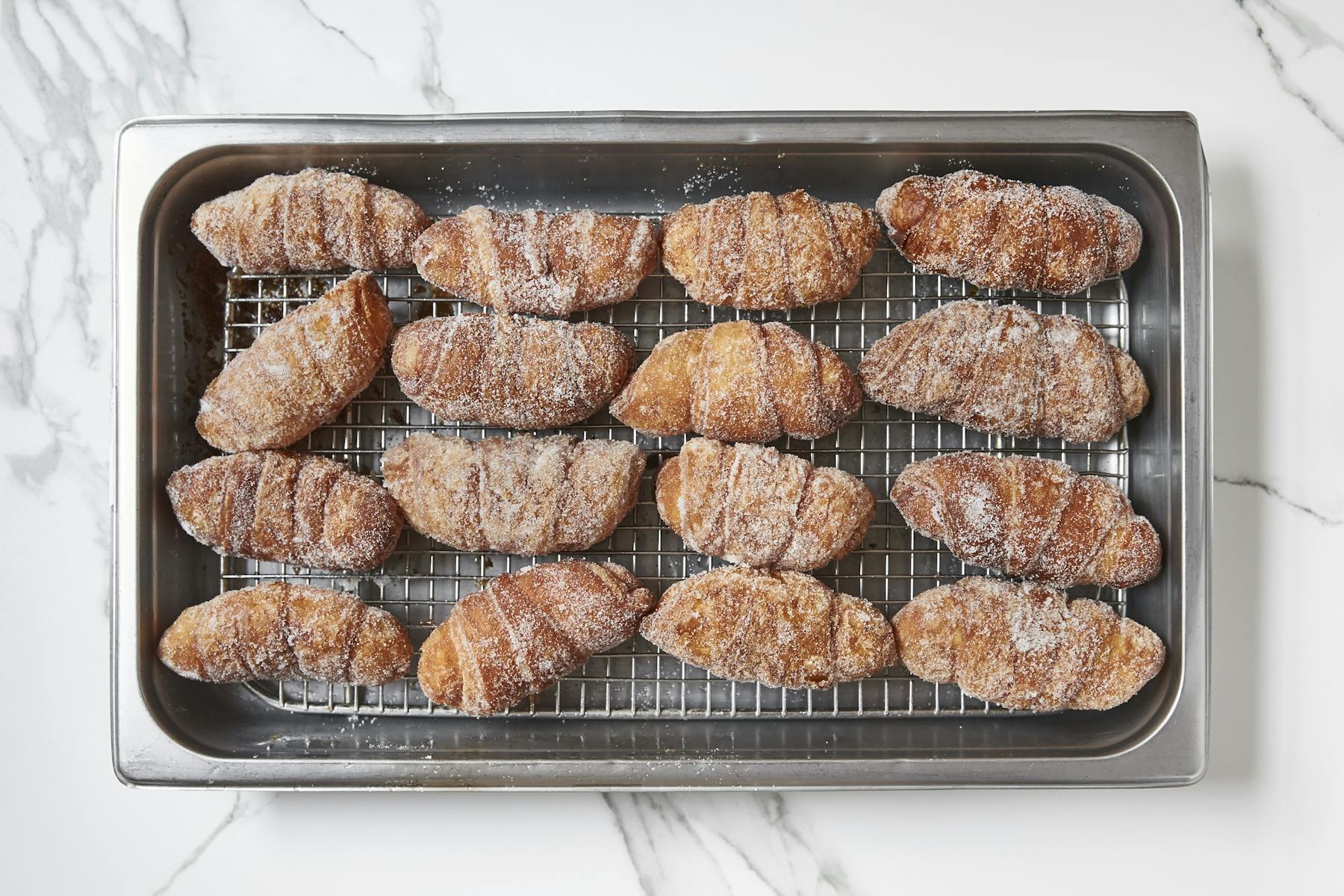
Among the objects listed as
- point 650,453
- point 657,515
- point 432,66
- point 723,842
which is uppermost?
point 432,66

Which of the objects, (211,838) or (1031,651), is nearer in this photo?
(1031,651)

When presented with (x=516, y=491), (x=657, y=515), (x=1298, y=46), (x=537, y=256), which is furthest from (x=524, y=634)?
(x=1298, y=46)

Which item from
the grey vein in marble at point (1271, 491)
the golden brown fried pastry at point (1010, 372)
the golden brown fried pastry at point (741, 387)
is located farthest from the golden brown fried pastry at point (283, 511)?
Answer: the grey vein in marble at point (1271, 491)

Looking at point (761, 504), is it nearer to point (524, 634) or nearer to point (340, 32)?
point (524, 634)

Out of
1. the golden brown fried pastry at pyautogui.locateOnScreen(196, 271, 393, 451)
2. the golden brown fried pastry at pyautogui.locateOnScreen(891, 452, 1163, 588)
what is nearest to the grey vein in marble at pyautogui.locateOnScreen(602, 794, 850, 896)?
the golden brown fried pastry at pyautogui.locateOnScreen(891, 452, 1163, 588)

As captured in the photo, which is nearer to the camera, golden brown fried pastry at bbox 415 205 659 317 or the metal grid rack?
golden brown fried pastry at bbox 415 205 659 317

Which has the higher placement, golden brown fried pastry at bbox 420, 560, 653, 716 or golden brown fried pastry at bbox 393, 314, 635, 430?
golden brown fried pastry at bbox 393, 314, 635, 430

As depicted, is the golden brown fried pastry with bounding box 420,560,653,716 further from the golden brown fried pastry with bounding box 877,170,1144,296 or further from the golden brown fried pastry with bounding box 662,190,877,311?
the golden brown fried pastry with bounding box 877,170,1144,296

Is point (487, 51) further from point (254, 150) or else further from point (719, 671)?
point (719, 671)

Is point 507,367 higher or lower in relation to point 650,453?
higher
